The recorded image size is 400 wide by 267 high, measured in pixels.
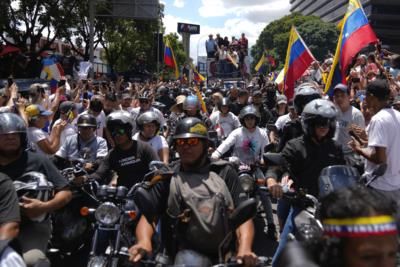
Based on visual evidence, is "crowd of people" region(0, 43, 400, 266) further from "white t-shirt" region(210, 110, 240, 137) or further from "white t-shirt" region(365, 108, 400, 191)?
"white t-shirt" region(210, 110, 240, 137)

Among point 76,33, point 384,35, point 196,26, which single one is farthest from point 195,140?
point 384,35

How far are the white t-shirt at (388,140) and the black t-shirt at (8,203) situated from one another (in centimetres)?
286

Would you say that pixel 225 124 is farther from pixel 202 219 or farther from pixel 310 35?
pixel 310 35

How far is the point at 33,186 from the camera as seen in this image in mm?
3502

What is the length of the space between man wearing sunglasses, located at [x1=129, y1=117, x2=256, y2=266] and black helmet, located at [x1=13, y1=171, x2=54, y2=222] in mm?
830

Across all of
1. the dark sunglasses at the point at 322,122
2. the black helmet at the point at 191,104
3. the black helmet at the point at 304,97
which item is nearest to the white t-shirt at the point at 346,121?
the black helmet at the point at 304,97

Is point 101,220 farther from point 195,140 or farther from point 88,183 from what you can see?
point 195,140

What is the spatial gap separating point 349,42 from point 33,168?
618cm

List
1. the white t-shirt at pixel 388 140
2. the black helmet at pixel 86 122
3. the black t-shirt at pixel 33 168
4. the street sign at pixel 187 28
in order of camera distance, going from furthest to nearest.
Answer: the street sign at pixel 187 28
the black helmet at pixel 86 122
the white t-shirt at pixel 388 140
the black t-shirt at pixel 33 168

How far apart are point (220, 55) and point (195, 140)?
1986 centimetres

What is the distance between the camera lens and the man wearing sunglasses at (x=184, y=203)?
9.54ft

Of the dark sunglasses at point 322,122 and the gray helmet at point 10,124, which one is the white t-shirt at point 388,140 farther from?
the gray helmet at point 10,124

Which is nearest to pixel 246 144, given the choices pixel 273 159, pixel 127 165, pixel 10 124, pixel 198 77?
pixel 127 165

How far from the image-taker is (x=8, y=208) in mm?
3117
